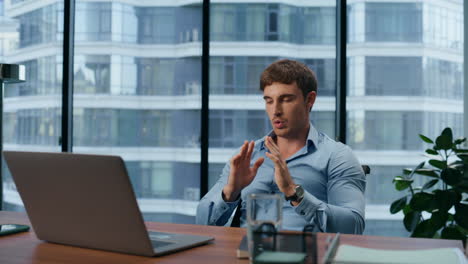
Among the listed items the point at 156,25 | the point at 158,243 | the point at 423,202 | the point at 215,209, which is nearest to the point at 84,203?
the point at 158,243

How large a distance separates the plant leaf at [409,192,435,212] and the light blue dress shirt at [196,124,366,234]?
117 cm

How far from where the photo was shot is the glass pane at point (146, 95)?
3934 mm

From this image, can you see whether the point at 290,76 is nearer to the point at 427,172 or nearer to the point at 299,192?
the point at 299,192

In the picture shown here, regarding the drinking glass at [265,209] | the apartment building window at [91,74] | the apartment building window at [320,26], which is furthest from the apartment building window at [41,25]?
Result: the drinking glass at [265,209]

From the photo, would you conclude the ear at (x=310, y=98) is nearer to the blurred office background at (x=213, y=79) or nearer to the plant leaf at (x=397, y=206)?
the plant leaf at (x=397, y=206)

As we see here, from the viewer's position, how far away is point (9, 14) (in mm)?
4180

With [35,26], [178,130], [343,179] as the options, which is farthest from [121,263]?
[35,26]

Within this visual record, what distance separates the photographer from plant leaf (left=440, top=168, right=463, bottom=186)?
302 cm

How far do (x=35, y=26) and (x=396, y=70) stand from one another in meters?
2.84

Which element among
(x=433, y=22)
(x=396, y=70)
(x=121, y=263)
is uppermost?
(x=433, y=22)

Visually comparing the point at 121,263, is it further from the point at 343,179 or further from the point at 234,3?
the point at 234,3

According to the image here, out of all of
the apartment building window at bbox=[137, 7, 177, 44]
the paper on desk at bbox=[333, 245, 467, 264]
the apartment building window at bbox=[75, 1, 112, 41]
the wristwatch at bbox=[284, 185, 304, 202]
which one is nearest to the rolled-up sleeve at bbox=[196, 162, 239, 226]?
the wristwatch at bbox=[284, 185, 304, 202]

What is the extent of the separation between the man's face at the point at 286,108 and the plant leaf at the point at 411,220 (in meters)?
1.32

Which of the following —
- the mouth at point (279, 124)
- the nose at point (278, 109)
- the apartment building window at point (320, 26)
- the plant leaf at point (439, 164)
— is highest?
the apartment building window at point (320, 26)
